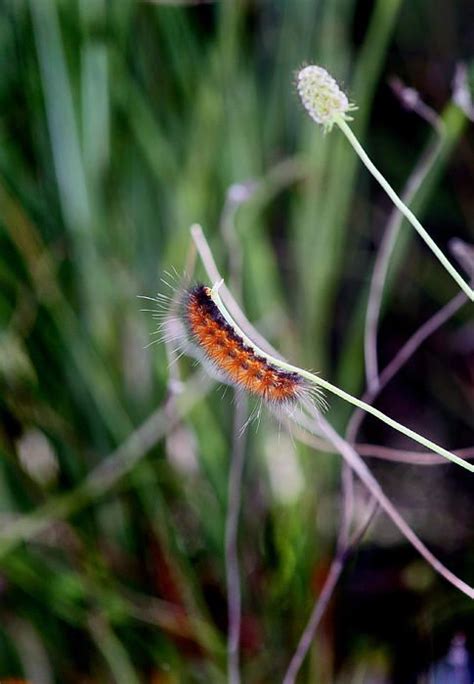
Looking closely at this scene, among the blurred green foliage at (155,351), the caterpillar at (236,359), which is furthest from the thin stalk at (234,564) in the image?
the caterpillar at (236,359)

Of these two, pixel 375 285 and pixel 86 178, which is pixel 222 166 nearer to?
pixel 86 178

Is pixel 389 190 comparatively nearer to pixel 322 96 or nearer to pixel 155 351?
pixel 322 96

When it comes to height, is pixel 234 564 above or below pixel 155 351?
below

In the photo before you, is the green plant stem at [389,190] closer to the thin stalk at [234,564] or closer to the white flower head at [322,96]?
the white flower head at [322,96]

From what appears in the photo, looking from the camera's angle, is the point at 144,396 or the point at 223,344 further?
the point at 144,396

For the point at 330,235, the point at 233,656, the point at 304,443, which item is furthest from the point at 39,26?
the point at 233,656

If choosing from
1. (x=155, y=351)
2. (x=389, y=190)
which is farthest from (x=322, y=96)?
(x=155, y=351)
